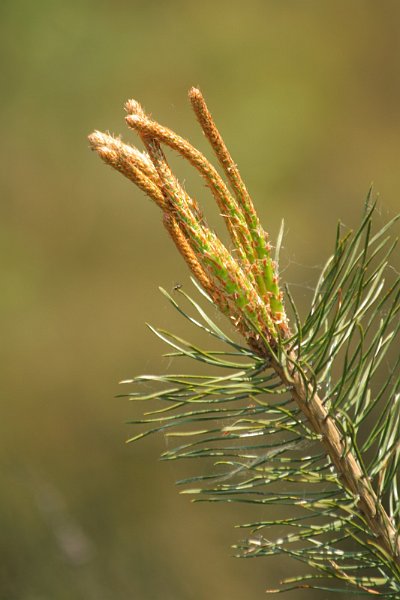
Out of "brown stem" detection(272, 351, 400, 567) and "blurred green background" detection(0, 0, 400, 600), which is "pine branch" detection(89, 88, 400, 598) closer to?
"brown stem" detection(272, 351, 400, 567)

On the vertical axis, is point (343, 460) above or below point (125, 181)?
below

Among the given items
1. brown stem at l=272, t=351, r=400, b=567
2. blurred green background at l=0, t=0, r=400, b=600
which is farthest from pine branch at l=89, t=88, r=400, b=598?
blurred green background at l=0, t=0, r=400, b=600

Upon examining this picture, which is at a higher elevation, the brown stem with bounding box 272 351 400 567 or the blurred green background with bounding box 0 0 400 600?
the blurred green background with bounding box 0 0 400 600

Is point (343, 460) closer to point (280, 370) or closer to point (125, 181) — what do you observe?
point (280, 370)

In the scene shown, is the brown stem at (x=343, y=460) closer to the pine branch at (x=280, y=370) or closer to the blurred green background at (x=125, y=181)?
the pine branch at (x=280, y=370)

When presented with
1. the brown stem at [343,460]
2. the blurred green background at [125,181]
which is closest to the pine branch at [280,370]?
the brown stem at [343,460]

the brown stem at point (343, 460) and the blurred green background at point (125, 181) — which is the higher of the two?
the blurred green background at point (125, 181)

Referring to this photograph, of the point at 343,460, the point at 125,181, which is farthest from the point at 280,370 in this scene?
the point at 125,181

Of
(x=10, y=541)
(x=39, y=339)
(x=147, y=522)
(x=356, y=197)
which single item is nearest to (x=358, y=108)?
(x=356, y=197)

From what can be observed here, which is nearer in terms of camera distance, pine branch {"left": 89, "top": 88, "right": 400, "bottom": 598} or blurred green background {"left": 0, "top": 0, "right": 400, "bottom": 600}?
pine branch {"left": 89, "top": 88, "right": 400, "bottom": 598}
